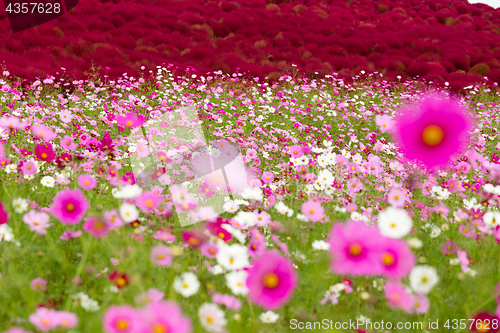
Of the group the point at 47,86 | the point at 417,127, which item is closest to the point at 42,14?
the point at 47,86

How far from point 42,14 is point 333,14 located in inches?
293

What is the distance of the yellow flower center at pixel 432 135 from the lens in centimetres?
83

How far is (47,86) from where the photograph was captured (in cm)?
461

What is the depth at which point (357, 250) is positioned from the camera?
830 millimetres

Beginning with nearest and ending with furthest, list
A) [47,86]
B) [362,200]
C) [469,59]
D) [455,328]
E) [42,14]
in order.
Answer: [455,328] < [362,200] < [47,86] < [42,14] < [469,59]

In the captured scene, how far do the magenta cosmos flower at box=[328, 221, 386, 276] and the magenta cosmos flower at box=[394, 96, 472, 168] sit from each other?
0.22 m

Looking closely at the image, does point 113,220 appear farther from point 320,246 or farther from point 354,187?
point 354,187

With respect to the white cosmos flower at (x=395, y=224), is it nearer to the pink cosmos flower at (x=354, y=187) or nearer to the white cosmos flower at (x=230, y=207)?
the white cosmos flower at (x=230, y=207)

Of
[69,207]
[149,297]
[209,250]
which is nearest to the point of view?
[149,297]

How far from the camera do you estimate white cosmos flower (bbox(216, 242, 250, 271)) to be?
1051 mm

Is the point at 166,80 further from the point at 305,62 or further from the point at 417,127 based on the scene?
the point at 417,127

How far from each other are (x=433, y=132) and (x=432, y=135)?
0.5 inches

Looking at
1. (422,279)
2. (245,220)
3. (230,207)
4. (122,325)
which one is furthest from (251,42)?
(122,325)

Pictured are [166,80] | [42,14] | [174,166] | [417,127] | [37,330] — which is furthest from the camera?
[42,14]
